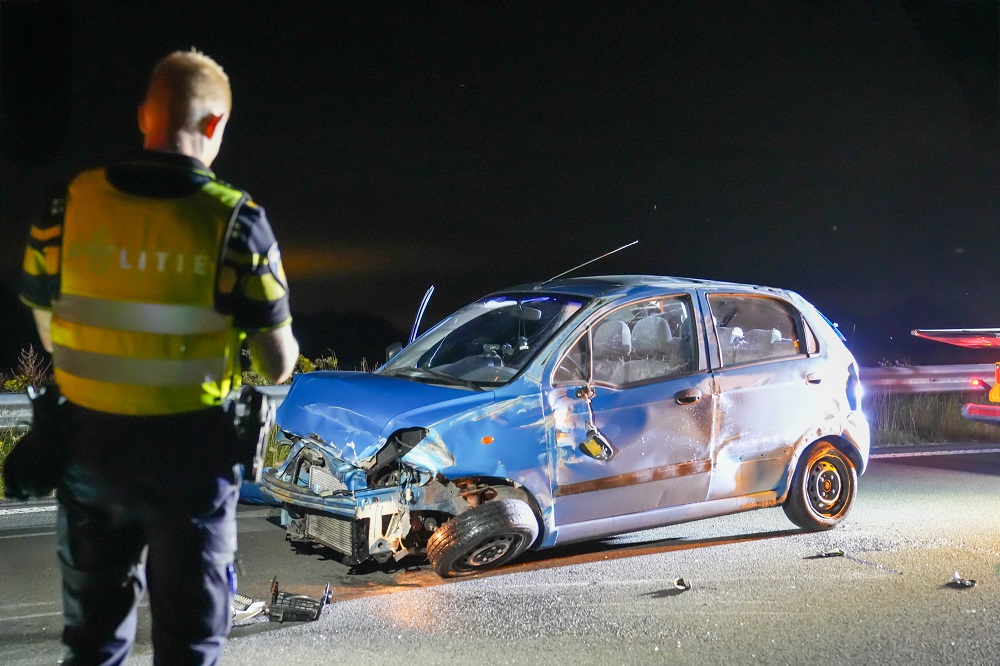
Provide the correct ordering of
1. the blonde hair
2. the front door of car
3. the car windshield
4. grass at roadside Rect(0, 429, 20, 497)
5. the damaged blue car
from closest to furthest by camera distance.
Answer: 1. the blonde hair
2. the damaged blue car
3. the front door of car
4. the car windshield
5. grass at roadside Rect(0, 429, 20, 497)

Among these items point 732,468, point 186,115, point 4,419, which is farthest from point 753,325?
point 4,419

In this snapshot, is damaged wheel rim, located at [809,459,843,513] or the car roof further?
damaged wheel rim, located at [809,459,843,513]

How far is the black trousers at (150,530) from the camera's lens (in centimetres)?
236

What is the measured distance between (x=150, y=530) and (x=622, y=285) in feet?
13.0

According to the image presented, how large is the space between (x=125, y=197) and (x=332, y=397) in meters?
3.11

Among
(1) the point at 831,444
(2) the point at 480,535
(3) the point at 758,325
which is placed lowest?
(2) the point at 480,535

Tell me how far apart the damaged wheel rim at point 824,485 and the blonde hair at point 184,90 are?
498 centimetres

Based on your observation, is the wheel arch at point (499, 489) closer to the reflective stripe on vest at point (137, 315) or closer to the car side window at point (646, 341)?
the car side window at point (646, 341)

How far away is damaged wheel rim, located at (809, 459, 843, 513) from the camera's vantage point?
6.36 m

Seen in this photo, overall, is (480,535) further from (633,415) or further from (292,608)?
(633,415)

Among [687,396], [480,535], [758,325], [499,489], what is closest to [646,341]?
[687,396]

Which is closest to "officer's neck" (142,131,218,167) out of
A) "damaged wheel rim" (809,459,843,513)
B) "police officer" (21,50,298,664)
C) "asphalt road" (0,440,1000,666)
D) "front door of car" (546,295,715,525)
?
"police officer" (21,50,298,664)

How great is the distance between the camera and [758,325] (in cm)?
647

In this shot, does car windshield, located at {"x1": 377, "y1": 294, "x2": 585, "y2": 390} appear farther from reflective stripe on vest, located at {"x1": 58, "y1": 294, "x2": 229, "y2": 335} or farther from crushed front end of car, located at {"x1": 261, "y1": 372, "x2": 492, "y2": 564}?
reflective stripe on vest, located at {"x1": 58, "y1": 294, "x2": 229, "y2": 335}
